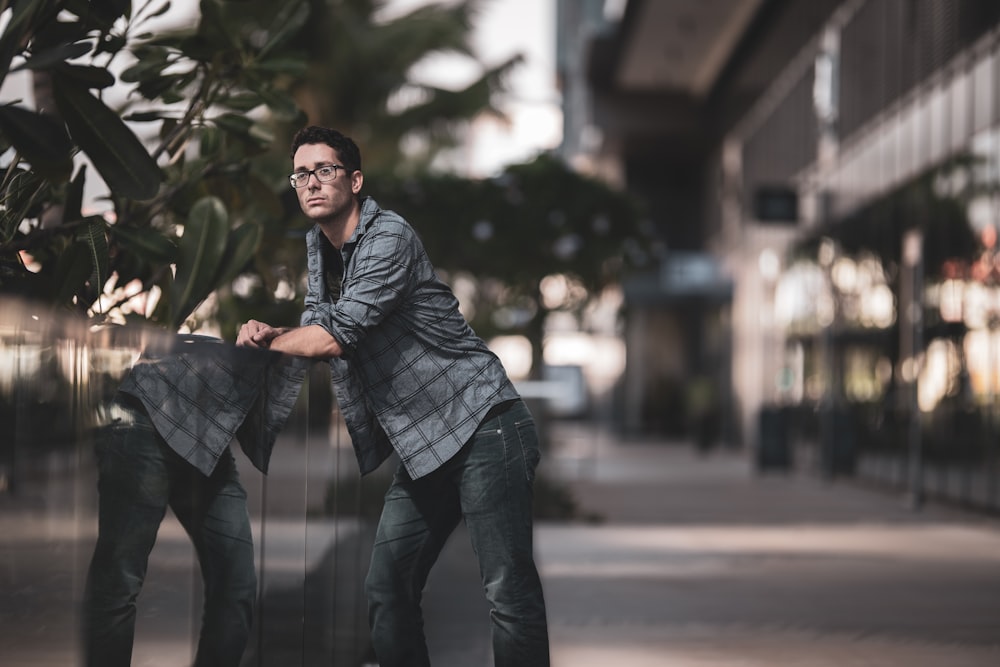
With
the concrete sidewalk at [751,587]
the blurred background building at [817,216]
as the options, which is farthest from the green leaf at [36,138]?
the blurred background building at [817,216]

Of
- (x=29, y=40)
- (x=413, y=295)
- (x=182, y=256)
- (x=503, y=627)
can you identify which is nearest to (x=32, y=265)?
(x=182, y=256)

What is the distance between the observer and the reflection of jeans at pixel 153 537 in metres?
2.96

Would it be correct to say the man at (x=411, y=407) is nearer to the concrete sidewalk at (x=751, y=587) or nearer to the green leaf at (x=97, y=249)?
the green leaf at (x=97, y=249)

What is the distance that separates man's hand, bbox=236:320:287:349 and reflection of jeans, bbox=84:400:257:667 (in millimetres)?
320

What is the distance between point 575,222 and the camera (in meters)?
13.2

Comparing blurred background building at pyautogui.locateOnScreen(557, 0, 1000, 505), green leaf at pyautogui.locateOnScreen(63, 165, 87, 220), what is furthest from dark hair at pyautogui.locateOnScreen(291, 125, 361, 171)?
blurred background building at pyautogui.locateOnScreen(557, 0, 1000, 505)

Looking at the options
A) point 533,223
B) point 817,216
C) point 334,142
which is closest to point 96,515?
point 334,142

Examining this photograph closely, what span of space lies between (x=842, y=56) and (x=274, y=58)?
1709 cm

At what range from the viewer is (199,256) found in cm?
416

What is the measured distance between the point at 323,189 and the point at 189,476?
807 mm

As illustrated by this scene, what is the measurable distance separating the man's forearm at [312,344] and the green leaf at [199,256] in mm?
550

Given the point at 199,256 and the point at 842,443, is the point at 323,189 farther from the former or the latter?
the point at 842,443

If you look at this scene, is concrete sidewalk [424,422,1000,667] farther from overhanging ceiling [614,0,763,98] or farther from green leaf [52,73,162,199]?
overhanging ceiling [614,0,763,98]

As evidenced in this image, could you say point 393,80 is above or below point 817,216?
above
